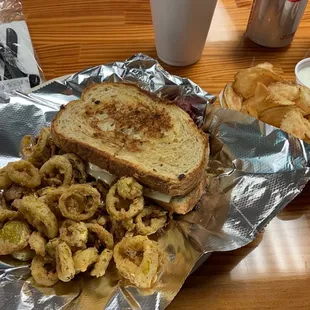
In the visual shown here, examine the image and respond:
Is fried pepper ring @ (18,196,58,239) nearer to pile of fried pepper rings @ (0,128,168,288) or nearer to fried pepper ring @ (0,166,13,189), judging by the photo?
pile of fried pepper rings @ (0,128,168,288)

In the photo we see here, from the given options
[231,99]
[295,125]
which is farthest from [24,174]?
[295,125]

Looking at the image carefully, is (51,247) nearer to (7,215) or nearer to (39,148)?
(7,215)

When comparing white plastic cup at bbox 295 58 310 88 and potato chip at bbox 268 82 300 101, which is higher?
potato chip at bbox 268 82 300 101

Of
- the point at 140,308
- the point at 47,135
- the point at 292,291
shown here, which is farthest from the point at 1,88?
the point at 292,291

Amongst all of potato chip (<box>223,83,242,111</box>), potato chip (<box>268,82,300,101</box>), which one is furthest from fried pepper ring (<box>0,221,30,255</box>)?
potato chip (<box>268,82,300,101</box>)

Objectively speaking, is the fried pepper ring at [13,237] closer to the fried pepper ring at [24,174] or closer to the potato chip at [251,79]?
the fried pepper ring at [24,174]

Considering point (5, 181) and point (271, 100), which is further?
point (271, 100)

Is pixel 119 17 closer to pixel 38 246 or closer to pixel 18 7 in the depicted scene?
pixel 18 7
